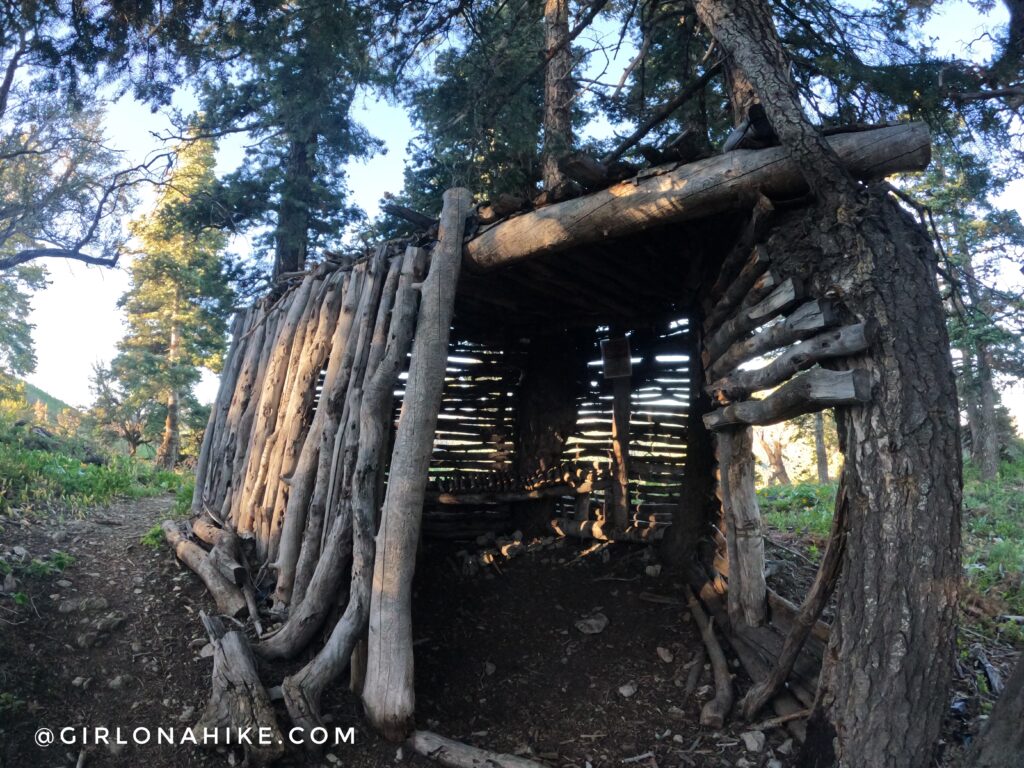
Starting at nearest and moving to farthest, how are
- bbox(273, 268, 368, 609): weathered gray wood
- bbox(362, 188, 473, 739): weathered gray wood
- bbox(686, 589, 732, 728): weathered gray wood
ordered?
bbox(362, 188, 473, 739): weathered gray wood < bbox(686, 589, 732, 728): weathered gray wood < bbox(273, 268, 368, 609): weathered gray wood

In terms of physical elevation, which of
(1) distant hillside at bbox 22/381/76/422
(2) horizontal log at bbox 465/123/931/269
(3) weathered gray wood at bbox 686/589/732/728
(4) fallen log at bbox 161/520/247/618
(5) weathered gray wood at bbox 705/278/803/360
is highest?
(1) distant hillside at bbox 22/381/76/422

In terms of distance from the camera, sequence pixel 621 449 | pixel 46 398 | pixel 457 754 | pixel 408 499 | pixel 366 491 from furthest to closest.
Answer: pixel 46 398, pixel 621 449, pixel 366 491, pixel 408 499, pixel 457 754

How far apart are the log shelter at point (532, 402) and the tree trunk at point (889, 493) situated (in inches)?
5.3

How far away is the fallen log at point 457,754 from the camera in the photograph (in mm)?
3236

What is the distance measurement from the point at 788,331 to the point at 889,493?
982 mm

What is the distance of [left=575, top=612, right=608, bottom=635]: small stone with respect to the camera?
471cm

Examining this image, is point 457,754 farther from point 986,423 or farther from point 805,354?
point 986,423

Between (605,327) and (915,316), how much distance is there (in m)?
3.86

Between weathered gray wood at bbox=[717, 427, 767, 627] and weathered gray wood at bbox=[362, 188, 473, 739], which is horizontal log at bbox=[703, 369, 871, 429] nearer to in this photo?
weathered gray wood at bbox=[717, 427, 767, 627]

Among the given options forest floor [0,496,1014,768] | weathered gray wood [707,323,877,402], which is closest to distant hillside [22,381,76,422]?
forest floor [0,496,1014,768]

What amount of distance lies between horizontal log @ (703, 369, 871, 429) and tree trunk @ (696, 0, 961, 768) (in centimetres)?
6

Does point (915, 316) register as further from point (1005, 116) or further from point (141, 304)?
point (141, 304)

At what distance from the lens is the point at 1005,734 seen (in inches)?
93.5

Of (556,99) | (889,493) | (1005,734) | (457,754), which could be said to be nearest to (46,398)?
(556,99)
